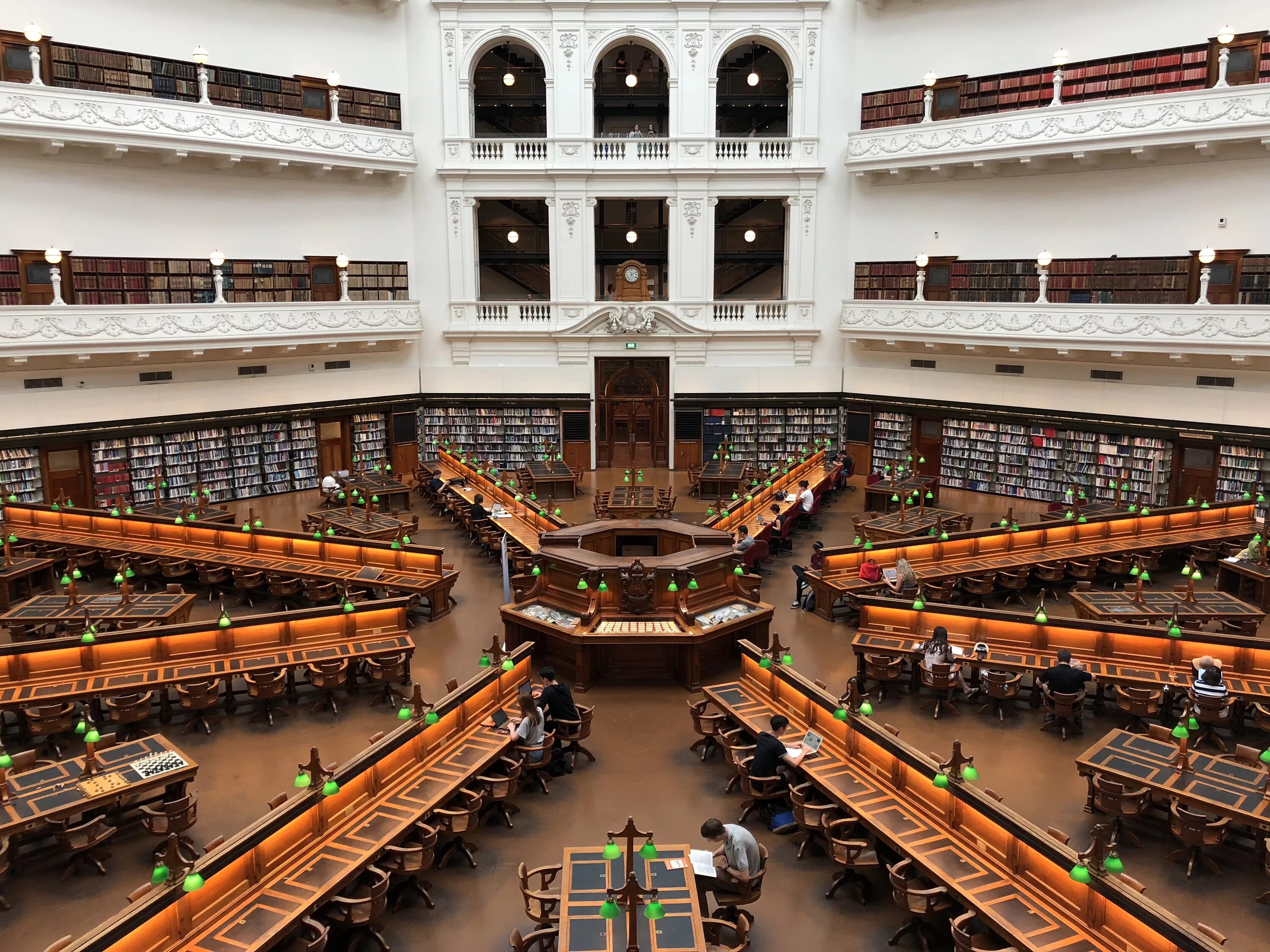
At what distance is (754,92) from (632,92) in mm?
Result: 3262

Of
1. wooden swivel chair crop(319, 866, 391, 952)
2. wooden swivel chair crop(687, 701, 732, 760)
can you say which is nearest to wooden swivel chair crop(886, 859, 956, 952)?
wooden swivel chair crop(687, 701, 732, 760)

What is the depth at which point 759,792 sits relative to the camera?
7418mm

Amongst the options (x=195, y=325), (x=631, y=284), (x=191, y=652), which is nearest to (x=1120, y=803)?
(x=191, y=652)

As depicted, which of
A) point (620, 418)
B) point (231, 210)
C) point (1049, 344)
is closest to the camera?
point (1049, 344)

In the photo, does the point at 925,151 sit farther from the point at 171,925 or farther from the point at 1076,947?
the point at 171,925

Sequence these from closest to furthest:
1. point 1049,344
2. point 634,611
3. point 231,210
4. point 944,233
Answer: point 634,611 → point 1049,344 → point 231,210 → point 944,233

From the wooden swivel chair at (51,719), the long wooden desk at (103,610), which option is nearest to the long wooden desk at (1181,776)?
the wooden swivel chair at (51,719)

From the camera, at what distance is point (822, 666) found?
35.2 feet

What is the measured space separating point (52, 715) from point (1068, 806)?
30.0ft

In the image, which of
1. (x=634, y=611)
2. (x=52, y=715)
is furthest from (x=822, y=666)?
(x=52, y=715)

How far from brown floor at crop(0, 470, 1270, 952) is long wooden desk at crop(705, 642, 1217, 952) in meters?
0.64

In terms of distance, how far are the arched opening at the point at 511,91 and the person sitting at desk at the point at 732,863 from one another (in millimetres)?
20591

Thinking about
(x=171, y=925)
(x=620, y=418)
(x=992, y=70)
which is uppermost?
(x=992, y=70)

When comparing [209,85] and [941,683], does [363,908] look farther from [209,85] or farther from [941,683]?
[209,85]
